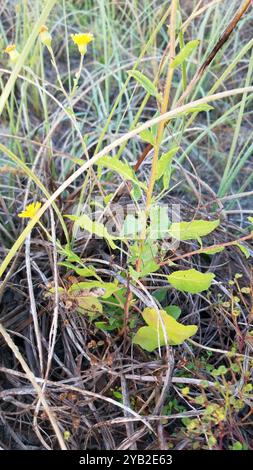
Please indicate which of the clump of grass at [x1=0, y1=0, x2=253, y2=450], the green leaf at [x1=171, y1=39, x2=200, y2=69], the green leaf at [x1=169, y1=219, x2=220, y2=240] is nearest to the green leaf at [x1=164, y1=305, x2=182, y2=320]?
the clump of grass at [x1=0, y1=0, x2=253, y2=450]

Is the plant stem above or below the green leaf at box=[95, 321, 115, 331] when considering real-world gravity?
above

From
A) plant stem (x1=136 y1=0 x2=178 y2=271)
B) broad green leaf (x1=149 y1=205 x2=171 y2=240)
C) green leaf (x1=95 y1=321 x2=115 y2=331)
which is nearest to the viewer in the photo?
plant stem (x1=136 y1=0 x2=178 y2=271)

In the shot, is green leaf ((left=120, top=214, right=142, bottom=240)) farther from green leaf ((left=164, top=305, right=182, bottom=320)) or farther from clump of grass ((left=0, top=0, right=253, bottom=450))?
green leaf ((left=164, top=305, right=182, bottom=320))

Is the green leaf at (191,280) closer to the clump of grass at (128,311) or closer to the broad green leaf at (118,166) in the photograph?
the clump of grass at (128,311)

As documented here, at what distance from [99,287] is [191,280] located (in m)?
0.12

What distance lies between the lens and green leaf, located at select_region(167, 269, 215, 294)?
0.64m

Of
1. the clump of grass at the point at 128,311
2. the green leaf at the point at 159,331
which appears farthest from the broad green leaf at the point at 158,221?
the green leaf at the point at 159,331

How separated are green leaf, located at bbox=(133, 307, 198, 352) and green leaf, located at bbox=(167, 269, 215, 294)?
0.15 feet

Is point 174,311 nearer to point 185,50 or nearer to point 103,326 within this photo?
point 103,326

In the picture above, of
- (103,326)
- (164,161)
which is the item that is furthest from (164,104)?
(103,326)

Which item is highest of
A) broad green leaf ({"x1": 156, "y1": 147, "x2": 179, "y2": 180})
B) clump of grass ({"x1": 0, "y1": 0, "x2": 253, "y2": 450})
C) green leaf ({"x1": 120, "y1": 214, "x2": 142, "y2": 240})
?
broad green leaf ({"x1": 156, "y1": 147, "x2": 179, "y2": 180})

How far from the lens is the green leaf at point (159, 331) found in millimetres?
672

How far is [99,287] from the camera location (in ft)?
2.27

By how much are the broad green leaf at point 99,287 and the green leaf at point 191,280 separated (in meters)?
0.07
